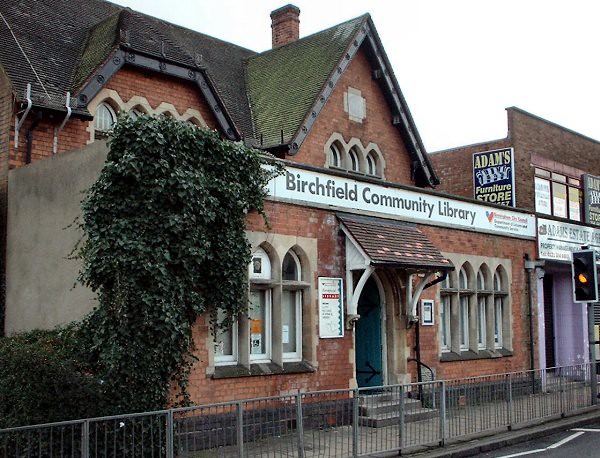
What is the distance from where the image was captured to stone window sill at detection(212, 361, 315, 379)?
12.1m

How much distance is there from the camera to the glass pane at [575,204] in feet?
85.8

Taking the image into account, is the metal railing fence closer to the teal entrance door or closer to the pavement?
the pavement

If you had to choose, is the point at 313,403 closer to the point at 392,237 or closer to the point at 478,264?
the point at 392,237

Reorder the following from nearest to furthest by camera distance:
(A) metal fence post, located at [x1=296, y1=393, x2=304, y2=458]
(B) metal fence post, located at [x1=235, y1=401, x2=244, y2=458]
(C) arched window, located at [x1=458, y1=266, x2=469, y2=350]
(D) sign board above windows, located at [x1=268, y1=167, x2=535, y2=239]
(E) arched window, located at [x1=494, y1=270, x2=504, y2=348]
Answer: (B) metal fence post, located at [x1=235, y1=401, x2=244, y2=458] < (A) metal fence post, located at [x1=296, y1=393, x2=304, y2=458] < (D) sign board above windows, located at [x1=268, y1=167, x2=535, y2=239] < (C) arched window, located at [x1=458, y1=266, x2=469, y2=350] < (E) arched window, located at [x1=494, y1=270, x2=504, y2=348]

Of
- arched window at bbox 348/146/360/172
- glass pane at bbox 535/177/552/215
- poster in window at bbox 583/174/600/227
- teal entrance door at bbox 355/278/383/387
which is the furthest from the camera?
poster in window at bbox 583/174/600/227

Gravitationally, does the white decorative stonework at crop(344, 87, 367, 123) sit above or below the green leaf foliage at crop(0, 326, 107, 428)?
above

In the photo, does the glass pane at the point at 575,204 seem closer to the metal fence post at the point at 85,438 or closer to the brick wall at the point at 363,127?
the brick wall at the point at 363,127

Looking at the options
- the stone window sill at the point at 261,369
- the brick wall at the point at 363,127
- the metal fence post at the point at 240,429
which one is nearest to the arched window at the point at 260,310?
the stone window sill at the point at 261,369

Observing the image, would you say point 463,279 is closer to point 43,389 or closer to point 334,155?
point 334,155

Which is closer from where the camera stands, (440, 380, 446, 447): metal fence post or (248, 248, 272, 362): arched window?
(440, 380, 446, 447): metal fence post

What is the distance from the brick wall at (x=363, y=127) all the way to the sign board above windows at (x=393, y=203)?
11.0 feet

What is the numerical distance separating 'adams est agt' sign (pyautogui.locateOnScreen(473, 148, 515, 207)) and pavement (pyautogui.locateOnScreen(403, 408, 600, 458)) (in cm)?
918

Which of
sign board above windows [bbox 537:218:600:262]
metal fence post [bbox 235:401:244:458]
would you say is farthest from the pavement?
sign board above windows [bbox 537:218:600:262]

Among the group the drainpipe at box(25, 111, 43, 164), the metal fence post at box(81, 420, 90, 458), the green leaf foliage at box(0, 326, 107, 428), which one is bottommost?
the metal fence post at box(81, 420, 90, 458)
